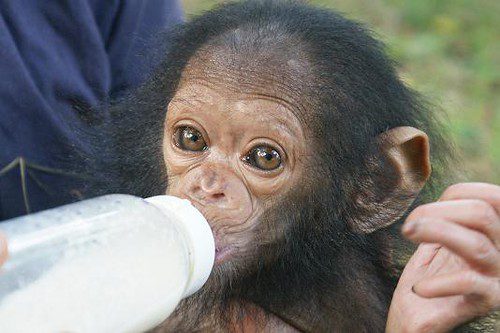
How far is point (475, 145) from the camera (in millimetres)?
6566

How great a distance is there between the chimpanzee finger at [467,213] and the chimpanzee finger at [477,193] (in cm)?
2

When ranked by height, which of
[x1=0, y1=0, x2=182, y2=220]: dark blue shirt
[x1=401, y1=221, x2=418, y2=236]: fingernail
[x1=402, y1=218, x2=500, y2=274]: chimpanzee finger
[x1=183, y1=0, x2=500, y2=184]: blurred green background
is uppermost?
[x1=401, y1=221, x2=418, y2=236]: fingernail

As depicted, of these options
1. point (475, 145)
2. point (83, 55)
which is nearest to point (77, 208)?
point (83, 55)

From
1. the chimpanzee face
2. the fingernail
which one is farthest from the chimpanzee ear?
the fingernail

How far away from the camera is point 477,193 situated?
2.33 meters

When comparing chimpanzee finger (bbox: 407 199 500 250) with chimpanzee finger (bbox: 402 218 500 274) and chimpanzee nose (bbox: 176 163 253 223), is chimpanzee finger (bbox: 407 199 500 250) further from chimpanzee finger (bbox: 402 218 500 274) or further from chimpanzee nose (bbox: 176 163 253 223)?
chimpanzee nose (bbox: 176 163 253 223)

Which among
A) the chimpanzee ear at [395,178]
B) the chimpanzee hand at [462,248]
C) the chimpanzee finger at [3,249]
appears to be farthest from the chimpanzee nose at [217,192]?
the chimpanzee finger at [3,249]

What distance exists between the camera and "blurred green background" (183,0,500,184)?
656 cm

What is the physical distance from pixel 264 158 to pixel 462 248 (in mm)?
945

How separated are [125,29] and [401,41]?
4.49 m

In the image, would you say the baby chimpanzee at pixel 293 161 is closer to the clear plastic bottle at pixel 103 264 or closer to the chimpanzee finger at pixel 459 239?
the clear plastic bottle at pixel 103 264

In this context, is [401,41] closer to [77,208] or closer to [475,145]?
[475,145]

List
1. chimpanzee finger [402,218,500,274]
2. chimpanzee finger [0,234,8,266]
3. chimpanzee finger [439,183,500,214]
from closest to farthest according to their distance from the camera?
1. chimpanzee finger [0,234,8,266]
2. chimpanzee finger [402,218,500,274]
3. chimpanzee finger [439,183,500,214]

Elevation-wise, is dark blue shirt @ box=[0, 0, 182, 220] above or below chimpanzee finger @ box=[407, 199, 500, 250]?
below
